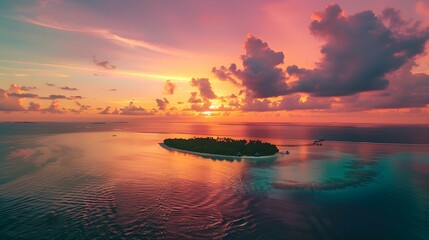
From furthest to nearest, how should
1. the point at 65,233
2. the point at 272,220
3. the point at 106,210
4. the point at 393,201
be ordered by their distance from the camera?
the point at 393,201, the point at 106,210, the point at 272,220, the point at 65,233

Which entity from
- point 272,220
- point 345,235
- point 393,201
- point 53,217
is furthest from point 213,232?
point 393,201

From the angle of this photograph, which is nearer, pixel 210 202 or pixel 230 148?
pixel 210 202

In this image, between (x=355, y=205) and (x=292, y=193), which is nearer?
(x=355, y=205)

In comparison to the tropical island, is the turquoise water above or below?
below

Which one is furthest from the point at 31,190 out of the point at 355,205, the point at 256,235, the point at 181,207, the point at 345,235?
the point at 355,205

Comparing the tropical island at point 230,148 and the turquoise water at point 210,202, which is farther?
the tropical island at point 230,148

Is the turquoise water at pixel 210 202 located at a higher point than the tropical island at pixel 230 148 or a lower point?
lower

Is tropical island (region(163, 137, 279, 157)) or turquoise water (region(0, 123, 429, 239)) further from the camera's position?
tropical island (region(163, 137, 279, 157))

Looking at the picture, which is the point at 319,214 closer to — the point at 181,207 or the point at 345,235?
the point at 345,235

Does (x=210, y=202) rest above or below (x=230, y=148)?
below

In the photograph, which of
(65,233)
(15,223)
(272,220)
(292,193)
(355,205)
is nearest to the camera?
(65,233)
